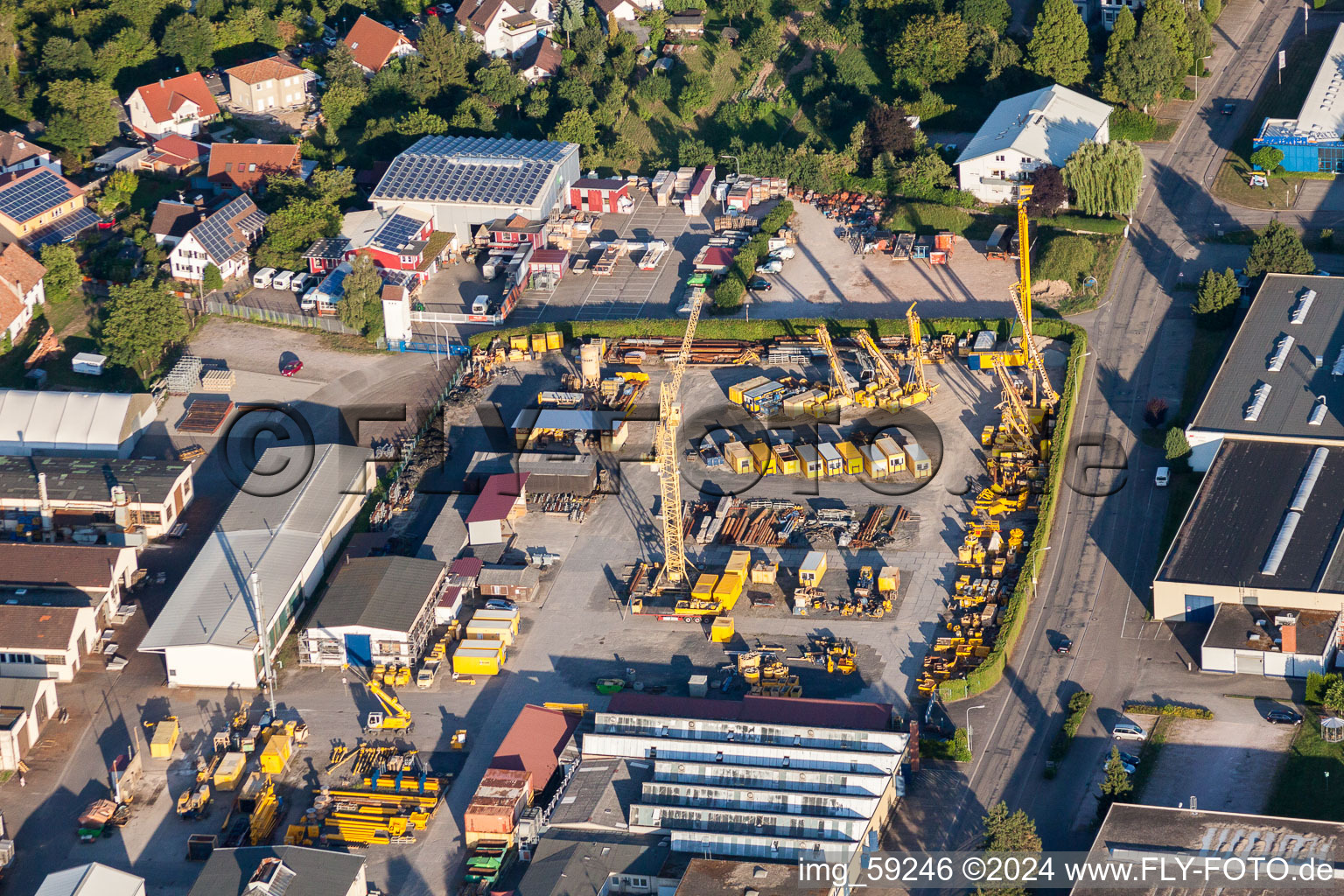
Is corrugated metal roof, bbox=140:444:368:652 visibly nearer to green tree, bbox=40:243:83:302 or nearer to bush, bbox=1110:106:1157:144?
green tree, bbox=40:243:83:302

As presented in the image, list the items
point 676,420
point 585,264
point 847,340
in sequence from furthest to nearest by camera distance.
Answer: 1. point 585,264
2. point 847,340
3. point 676,420

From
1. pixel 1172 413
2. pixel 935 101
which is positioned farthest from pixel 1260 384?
pixel 935 101

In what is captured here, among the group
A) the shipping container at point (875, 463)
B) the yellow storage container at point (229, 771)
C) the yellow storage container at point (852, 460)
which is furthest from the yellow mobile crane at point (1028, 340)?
the yellow storage container at point (229, 771)

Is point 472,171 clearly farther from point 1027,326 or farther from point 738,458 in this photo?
point 1027,326

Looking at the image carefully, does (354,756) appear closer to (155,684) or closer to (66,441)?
(155,684)

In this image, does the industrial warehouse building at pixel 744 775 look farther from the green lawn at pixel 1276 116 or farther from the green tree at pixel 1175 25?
the green tree at pixel 1175 25

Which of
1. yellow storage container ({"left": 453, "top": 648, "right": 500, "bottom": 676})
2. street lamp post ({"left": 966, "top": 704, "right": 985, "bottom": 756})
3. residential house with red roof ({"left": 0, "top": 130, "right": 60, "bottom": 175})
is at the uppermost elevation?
street lamp post ({"left": 966, "top": 704, "right": 985, "bottom": 756})

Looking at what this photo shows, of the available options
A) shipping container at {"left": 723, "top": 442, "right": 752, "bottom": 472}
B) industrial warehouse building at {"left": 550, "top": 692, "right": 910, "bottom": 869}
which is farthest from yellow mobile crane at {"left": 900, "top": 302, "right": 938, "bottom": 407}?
industrial warehouse building at {"left": 550, "top": 692, "right": 910, "bottom": 869}
